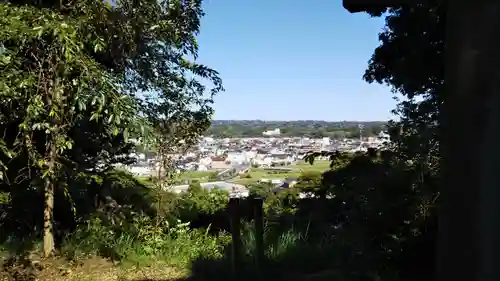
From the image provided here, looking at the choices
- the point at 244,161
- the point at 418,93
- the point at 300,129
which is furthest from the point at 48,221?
the point at 300,129

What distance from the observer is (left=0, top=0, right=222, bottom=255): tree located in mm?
4098

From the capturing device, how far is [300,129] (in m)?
10.6

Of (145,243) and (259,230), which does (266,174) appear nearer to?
(145,243)

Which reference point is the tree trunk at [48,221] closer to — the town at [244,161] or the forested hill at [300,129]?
the town at [244,161]

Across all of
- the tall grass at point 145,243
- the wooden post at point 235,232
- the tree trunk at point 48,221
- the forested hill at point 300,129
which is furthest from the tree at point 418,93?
the tree trunk at point 48,221

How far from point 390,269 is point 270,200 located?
4539mm

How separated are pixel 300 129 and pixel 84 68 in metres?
6.84

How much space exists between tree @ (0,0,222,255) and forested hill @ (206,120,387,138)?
1.26m

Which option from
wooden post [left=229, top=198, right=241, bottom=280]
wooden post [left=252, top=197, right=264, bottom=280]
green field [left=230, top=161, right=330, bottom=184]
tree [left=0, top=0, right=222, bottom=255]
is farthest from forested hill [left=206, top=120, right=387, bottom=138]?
wooden post [left=229, top=198, right=241, bottom=280]

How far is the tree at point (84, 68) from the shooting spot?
4.10 m

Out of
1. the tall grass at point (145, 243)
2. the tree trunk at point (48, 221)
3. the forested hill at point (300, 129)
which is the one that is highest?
the forested hill at point (300, 129)

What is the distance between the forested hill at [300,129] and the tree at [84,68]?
1.26 m

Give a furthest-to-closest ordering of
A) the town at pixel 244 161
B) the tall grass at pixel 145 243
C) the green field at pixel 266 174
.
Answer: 1. the green field at pixel 266 174
2. the town at pixel 244 161
3. the tall grass at pixel 145 243

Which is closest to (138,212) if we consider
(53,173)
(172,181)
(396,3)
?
(172,181)
